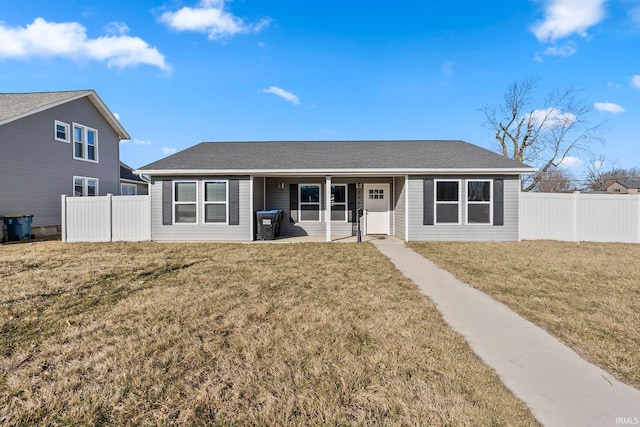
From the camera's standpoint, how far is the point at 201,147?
13156 mm

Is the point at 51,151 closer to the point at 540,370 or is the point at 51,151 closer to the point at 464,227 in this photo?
the point at 464,227

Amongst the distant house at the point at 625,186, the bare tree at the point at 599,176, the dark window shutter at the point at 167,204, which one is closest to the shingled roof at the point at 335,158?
the dark window shutter at the point at 167,204

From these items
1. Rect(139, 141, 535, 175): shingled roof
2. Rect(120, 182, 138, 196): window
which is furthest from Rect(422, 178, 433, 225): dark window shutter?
Rect(120, 182, 138, 196): window

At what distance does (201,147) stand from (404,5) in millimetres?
10381

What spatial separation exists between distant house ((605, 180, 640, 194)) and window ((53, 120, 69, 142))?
5977 centimetres

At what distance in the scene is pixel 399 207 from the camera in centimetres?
1174

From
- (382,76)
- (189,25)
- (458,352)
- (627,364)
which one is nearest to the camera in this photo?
(627,364)

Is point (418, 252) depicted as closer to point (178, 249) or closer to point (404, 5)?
point (178, 249)

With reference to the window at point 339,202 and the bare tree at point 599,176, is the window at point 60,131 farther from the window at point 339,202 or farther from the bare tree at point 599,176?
the bare tree at point 599,176

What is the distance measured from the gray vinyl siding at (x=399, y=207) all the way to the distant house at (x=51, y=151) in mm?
15519

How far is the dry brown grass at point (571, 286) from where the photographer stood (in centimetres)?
309

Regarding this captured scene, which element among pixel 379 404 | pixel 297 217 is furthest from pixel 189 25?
pixel 379 404

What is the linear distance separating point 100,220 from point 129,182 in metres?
11.2

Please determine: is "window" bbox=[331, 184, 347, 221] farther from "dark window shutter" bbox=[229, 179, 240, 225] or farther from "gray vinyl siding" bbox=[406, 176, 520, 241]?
"dark window shutter" bbox=[229, 179, 240, 225]
